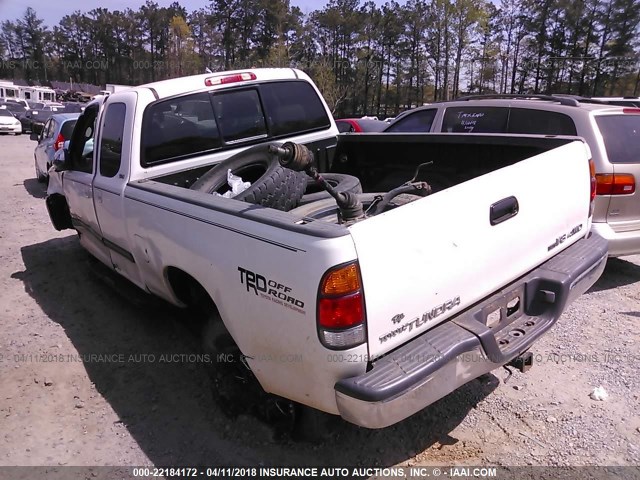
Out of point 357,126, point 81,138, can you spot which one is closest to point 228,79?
point 81,138

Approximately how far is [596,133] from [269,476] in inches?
172

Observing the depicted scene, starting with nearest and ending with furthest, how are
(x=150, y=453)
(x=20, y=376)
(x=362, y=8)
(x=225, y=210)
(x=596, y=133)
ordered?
(x=225, y=210)
(x=150, y=453)
(x=20, y=376)
(x=596, y=133)
(x=362, y=8)

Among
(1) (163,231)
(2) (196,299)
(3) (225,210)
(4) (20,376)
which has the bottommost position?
(4) (20,376)

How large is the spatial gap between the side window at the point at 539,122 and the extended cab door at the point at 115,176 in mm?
4241

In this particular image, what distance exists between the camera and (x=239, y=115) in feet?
14.3

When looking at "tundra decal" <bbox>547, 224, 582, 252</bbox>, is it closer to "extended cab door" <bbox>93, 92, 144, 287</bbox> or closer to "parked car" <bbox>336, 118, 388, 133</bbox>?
"extended cab door" <bbox>93, 92, 144, 287</bbox>

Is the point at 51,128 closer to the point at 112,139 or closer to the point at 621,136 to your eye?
the point at 112,139

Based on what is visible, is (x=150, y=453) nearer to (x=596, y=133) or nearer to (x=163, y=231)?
(x=163, y=231)

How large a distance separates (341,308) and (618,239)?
12.7 feet

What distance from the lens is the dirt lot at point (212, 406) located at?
289cm

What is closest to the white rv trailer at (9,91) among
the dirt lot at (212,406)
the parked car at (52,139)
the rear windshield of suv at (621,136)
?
the parked car at (52,139)

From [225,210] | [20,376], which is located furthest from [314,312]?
[20,376]

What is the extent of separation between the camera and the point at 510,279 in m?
2.77

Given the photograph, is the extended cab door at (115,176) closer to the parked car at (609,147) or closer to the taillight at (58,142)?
A: the parked car at (609,147)
